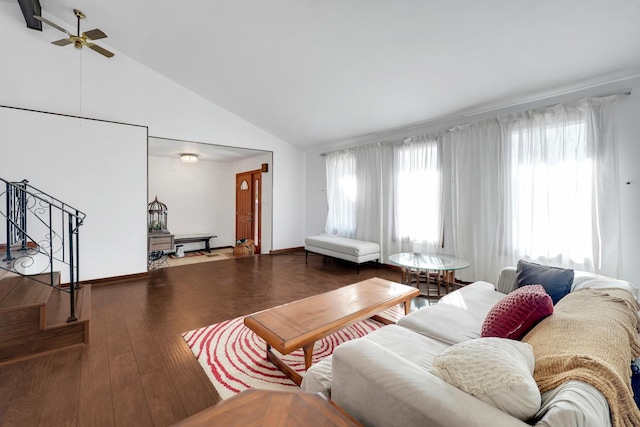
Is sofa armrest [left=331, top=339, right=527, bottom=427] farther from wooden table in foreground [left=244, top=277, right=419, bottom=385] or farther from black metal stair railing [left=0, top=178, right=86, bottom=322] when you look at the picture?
black metal stair railing [left=0, top=178, right=86, bottom=322]

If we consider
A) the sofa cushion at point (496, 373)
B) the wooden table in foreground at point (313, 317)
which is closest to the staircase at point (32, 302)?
the wooden table in foreground at point (313, 317)

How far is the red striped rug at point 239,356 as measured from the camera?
1865mm

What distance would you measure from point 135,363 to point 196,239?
5.21 meters

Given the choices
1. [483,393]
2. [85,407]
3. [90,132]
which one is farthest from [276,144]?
[483,393]

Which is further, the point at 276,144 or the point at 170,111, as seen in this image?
the point at 276,144

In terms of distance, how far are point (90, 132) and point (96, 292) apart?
7.45 ft

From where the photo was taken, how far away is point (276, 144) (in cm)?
615

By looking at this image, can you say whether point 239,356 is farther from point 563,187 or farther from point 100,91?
point 100,91

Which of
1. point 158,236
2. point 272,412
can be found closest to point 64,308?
point 158,236

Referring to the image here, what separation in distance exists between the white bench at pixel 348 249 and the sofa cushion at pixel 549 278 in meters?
2.56

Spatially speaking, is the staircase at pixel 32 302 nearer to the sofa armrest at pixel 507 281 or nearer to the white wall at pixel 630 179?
the sofa armrest at pixel 507 281

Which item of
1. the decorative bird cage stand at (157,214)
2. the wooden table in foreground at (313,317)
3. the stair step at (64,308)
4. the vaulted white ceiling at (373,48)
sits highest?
the vaulted white ceiling at (373,48)

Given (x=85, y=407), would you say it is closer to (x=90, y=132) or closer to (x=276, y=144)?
(x=90, y=132)

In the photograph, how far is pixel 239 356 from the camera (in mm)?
2168
